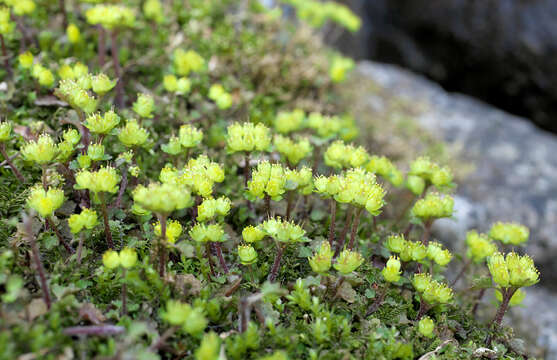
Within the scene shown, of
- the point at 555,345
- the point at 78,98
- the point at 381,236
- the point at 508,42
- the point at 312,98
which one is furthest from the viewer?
the point at 508,42

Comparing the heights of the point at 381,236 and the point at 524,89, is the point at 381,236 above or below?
below

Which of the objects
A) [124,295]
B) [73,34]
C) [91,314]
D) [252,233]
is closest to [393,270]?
[252,233]

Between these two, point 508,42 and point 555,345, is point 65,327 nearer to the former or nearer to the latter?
point 555,345

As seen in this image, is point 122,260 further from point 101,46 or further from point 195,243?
point 101,46

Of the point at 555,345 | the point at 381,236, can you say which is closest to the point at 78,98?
the point at 381,236

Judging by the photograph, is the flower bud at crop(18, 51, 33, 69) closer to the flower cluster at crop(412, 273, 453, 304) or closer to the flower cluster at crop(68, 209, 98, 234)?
the flower cluster at crop(68, 209, 98, 234)

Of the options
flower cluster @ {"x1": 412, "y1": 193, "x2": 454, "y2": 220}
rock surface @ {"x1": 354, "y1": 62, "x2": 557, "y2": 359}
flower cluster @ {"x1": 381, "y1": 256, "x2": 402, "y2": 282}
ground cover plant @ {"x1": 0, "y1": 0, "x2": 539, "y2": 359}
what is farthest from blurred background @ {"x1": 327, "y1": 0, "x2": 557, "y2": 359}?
flower cluster @ {"x1": 381, "y1": 256, "x2": 402, "y2": 282}
